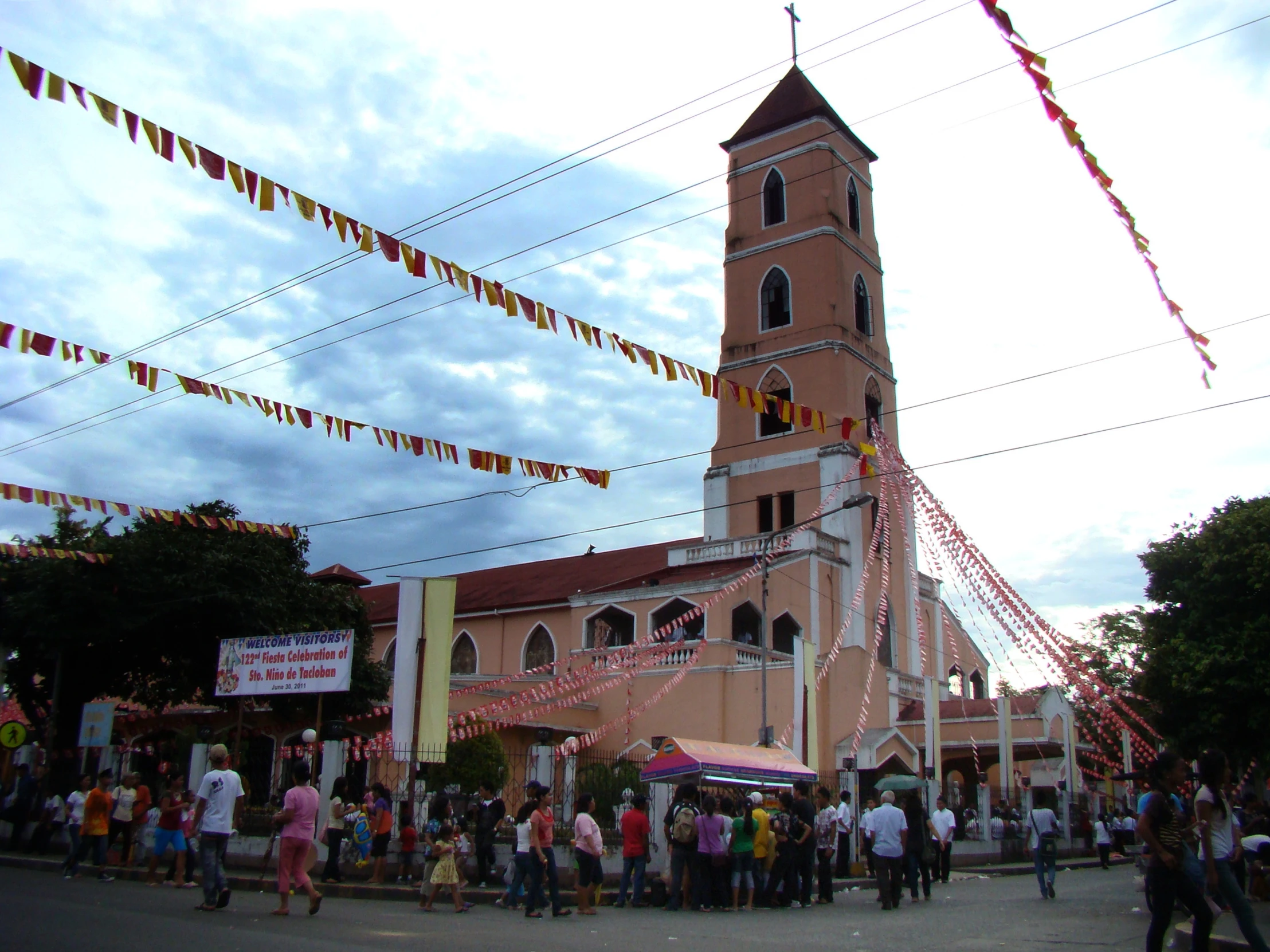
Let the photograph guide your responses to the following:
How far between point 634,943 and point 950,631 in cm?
2944

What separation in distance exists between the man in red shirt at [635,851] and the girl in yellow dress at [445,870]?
2300mm

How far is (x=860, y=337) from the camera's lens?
3422 centimetres

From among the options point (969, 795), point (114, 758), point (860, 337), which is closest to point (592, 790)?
point (114, 758)

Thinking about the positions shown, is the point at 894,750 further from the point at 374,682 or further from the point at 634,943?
the point at 634,943

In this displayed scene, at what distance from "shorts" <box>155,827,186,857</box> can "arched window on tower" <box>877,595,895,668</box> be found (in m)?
21.6

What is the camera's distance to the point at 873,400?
34.5m

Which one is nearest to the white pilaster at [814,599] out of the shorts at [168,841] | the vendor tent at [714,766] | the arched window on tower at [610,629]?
the arched window on tower at [610,629]

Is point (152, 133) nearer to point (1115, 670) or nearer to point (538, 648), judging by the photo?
point (538, 648)

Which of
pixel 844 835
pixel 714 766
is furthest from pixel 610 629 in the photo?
pixel 714 766

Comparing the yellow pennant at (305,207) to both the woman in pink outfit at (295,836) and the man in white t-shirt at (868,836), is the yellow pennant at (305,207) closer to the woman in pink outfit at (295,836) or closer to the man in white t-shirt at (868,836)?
the woman in pink outfit at (295,836)

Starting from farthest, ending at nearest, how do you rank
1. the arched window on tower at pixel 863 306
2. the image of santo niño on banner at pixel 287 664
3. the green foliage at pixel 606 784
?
the arched window on tower at pixel 863 306
the green foliage at pixel 606 784
the image of santo niño on banner at pixel 287 664

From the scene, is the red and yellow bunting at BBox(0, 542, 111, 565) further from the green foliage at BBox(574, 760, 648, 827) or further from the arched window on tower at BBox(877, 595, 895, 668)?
the arched window on tower at BBox(877, 595, 895, 668)

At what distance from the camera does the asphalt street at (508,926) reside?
8.33 metres

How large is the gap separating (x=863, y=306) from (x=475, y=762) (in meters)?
20.3
